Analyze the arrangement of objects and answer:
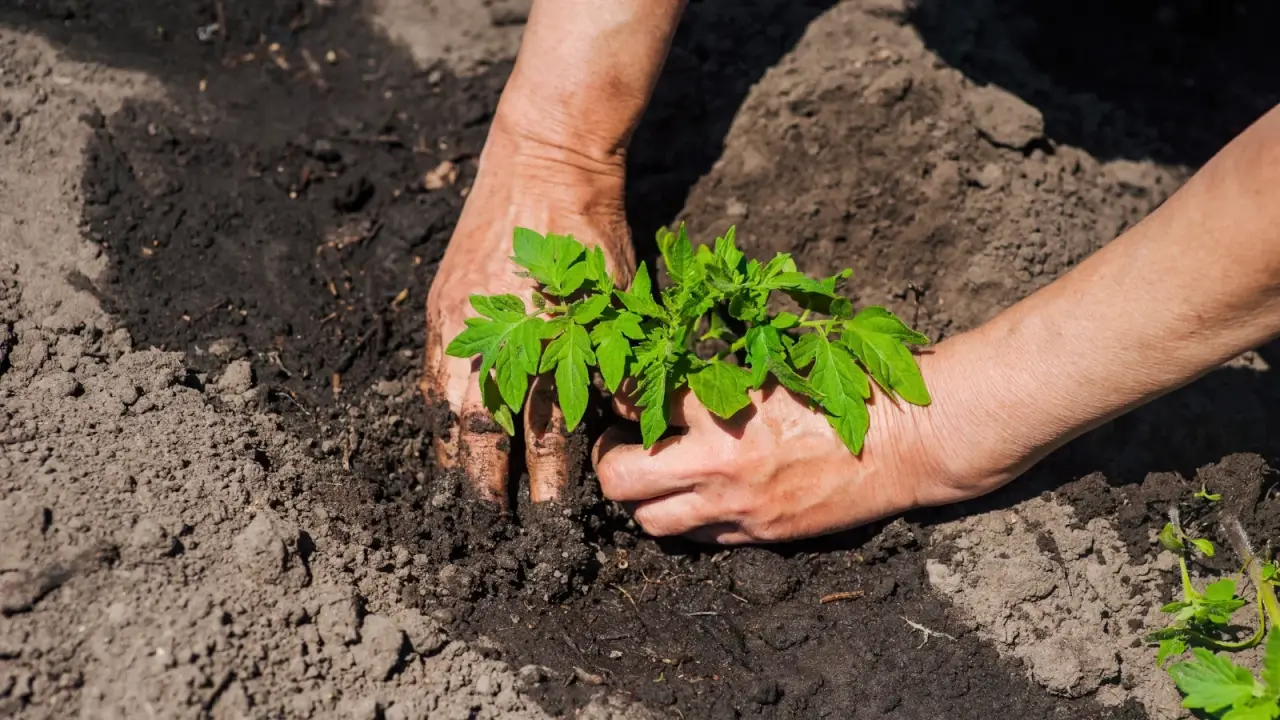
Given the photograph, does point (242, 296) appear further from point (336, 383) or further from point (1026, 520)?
point (1026, 520)

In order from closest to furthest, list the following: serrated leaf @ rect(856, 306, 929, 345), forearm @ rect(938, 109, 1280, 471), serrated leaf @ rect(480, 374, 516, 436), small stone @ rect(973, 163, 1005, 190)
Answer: forearm @ rect(938, 109, 1280, 471) → serrated leaf @ rect(856, 306, 929, 345) → serrated leaf @ rect(480, 374, 516, 436) → small stone @ rect(973, 163, 1005, 190)

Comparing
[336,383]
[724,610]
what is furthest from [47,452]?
[724,610]

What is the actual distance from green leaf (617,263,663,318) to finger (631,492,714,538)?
58 centimetres

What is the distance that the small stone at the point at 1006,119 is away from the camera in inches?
142

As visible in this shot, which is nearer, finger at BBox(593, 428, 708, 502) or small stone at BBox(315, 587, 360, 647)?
small stone at BBox(315, 587, 360, 647)

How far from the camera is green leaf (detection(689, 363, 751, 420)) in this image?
2.62 meters

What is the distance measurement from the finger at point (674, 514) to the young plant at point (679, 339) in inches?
10.2

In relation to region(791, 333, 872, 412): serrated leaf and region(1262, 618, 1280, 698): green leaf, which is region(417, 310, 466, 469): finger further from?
region(1262, 618, 1280, 698): green leaf

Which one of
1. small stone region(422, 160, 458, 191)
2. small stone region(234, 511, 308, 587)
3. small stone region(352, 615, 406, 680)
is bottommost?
small stone region(352, 615, 406, 680)

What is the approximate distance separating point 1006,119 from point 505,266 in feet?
6.40

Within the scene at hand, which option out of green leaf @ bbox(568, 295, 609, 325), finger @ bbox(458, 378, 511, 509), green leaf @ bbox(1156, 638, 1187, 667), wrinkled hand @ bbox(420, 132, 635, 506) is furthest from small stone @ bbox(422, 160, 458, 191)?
green leaf @ bbox(1156, 638, 1187, 667)

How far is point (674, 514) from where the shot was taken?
114 inches

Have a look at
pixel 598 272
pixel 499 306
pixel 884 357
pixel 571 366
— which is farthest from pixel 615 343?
pixel 884 357

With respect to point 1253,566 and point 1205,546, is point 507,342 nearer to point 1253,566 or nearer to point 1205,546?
point 1205,546
